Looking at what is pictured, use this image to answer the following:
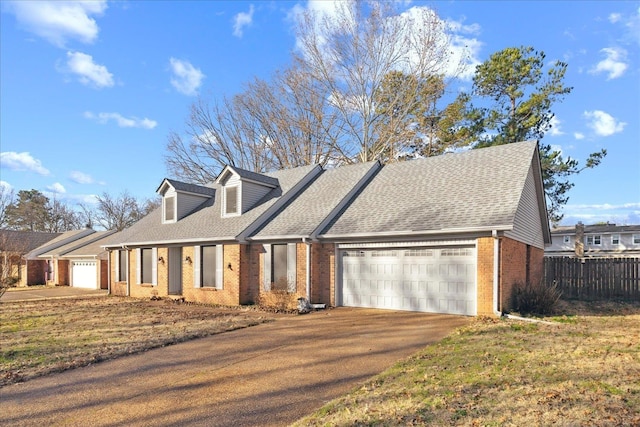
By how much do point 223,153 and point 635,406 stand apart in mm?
28599

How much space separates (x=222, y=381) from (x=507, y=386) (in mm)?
4151

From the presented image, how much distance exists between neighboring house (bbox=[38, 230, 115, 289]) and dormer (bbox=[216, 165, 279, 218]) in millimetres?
12727

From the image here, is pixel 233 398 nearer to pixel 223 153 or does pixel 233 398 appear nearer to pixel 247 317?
pixel 247 317

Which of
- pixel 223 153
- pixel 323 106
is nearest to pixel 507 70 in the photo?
pixel 323 106

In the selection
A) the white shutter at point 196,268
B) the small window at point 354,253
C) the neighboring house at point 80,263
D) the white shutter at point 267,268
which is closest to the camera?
the small window at point 354,253

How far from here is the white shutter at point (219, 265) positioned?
603 inches

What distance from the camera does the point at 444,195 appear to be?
1295 centimetres

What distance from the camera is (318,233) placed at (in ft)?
44.4

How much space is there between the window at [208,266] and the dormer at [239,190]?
1.80 m

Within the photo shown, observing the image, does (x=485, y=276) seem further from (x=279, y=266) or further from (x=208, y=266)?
(x=208, y=266)

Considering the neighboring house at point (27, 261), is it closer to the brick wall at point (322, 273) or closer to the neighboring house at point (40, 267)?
the neighboring house at point (40, 267)

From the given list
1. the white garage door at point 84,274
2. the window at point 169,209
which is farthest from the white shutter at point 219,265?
the white garage door at point 84,274

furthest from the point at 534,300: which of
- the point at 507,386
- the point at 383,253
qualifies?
the point at 507,386

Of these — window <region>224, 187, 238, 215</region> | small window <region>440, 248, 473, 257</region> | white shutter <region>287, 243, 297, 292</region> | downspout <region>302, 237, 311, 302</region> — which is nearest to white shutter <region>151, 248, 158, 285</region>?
window <region>224, 187, 238, 215</region>
